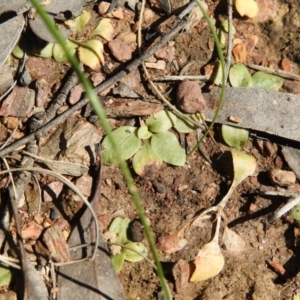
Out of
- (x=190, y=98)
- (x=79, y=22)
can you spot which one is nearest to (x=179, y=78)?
(x=190, y=98)

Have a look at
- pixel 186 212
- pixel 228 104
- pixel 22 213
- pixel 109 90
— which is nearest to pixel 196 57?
pixel 228 104

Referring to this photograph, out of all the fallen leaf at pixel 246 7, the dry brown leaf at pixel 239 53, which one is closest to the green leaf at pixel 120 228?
the dry brown leaf at pixel 239 53

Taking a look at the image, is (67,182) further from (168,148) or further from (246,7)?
(246,7)

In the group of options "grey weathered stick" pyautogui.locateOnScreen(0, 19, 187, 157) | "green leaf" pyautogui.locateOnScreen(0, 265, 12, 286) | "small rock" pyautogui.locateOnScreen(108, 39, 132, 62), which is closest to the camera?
"green leaf" pyautogui.locateOnScreen(0, 265, 12, 286)

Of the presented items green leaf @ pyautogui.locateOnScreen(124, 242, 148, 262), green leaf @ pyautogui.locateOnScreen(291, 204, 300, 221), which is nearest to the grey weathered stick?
green leaf @ pyautogui.locateOnScreen(124, 242, 148, 262)

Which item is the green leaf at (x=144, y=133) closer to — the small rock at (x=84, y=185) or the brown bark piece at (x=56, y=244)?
the small rock at (x=84, y=185)

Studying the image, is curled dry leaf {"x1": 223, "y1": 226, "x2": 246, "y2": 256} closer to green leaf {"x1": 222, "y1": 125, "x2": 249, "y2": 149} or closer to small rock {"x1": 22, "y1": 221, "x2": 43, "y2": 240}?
green leaf {"x1": 222, "y1": 125, "x2": 249, "y2": 149}

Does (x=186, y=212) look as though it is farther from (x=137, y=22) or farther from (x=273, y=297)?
(x=137, y=22)
